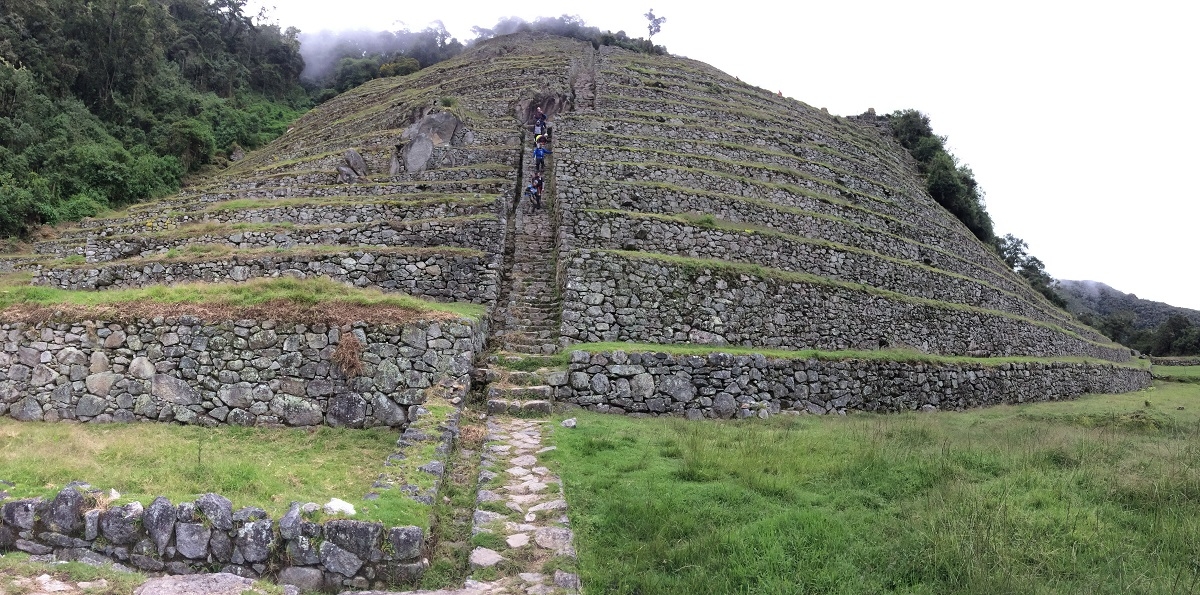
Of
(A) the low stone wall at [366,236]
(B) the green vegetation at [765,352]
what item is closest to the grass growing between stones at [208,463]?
(B) the green vegetation at [765,352]

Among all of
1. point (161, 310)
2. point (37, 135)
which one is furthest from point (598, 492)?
point (37, 135)

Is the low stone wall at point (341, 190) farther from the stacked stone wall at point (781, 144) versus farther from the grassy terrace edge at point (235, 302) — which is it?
the grassy terrace edge at point (235, 302)

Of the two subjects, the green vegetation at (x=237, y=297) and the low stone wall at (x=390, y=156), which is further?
the low stone wall at (x=390, y=156)

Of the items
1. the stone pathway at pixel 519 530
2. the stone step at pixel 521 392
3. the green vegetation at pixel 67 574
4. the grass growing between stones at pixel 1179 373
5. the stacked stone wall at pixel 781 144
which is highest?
the stacked stone wall at pixel 781 144

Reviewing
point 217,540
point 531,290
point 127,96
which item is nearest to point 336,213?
point 531,290

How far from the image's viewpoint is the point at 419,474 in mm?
7191

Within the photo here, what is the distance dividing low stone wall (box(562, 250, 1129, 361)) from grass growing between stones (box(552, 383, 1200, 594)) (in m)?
4.86

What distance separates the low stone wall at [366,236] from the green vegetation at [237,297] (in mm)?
5221

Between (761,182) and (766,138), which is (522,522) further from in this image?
(766,138)

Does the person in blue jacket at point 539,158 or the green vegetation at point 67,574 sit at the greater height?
the person in blue jacket at point 539,158

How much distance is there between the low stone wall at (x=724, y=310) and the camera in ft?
46.4

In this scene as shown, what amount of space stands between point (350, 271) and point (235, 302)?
4.44 metres

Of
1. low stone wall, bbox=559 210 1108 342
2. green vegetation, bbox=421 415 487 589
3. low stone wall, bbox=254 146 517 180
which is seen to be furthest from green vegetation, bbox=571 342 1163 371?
low stone wall, bbox=254 146 517 180

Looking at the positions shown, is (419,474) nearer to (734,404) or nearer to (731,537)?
(731,537)
